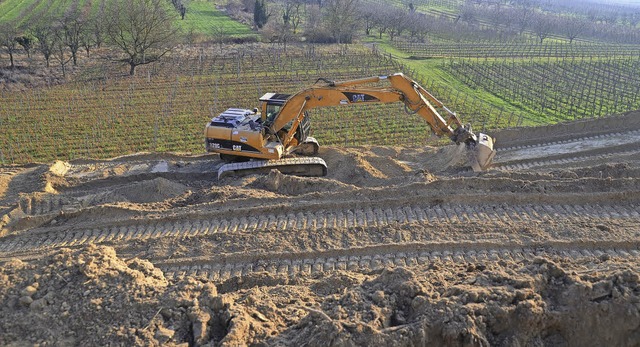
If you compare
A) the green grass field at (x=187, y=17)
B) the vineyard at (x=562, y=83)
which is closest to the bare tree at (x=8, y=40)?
the green grass field at (x=187, y=17)

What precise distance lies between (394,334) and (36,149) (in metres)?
16.6

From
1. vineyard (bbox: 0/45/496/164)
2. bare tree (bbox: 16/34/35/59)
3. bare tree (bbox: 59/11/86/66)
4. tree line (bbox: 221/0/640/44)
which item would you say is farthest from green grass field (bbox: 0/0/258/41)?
bare tree (bbox: 16/34/35/59)

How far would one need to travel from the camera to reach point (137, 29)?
30047mm

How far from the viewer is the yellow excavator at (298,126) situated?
1264 cm

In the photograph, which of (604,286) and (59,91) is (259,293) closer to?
(604,286)

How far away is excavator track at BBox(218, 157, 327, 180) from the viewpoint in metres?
13.2

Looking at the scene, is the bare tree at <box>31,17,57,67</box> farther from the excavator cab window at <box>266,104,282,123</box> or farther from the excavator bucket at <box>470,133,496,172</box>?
the excavator bucket at <box>470,133,496,172</box>

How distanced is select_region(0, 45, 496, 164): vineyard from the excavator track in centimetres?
511

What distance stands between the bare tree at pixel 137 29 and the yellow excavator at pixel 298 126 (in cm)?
1896

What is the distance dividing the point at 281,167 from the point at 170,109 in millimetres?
11305

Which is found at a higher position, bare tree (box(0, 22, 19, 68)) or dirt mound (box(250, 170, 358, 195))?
bare tree (box(0, 22, 19, 68))

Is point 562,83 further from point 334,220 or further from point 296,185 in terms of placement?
point 334,220

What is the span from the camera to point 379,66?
32469 mm

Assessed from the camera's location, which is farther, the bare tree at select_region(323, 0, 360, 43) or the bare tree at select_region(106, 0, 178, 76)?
the bare tree at select_region(323, 0, 360, 43)
